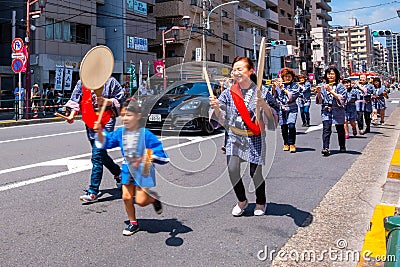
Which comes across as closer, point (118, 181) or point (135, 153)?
point (135, 153)

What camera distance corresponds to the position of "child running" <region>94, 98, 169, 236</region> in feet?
12.8

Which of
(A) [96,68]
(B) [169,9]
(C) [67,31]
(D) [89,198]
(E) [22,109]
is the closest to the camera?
(A) [96,68]

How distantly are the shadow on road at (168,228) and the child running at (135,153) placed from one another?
0.26 meters

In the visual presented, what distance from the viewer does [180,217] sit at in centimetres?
466

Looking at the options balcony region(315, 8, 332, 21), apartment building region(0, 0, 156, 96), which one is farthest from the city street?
balcony region(315, 8, 332, 21)

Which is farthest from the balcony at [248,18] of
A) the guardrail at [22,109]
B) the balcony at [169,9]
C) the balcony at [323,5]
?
the balcony at [323,5]

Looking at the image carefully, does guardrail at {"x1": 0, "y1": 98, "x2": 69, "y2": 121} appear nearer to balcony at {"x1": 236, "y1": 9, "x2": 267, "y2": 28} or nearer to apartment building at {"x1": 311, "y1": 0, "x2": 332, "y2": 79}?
balcony at {"x1": 236, "y1": 9, "x2": 267, "y2": 28}

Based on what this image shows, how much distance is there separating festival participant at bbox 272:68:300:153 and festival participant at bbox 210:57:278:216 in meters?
4.33

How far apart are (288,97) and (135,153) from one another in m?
5.48

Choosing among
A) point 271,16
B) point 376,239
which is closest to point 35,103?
point 376,239

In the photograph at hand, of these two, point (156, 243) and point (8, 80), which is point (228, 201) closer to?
point (156, 243)

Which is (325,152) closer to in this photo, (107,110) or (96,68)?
(107,110)

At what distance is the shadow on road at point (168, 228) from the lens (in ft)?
13.0

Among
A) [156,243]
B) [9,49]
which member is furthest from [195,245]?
[9,49]
